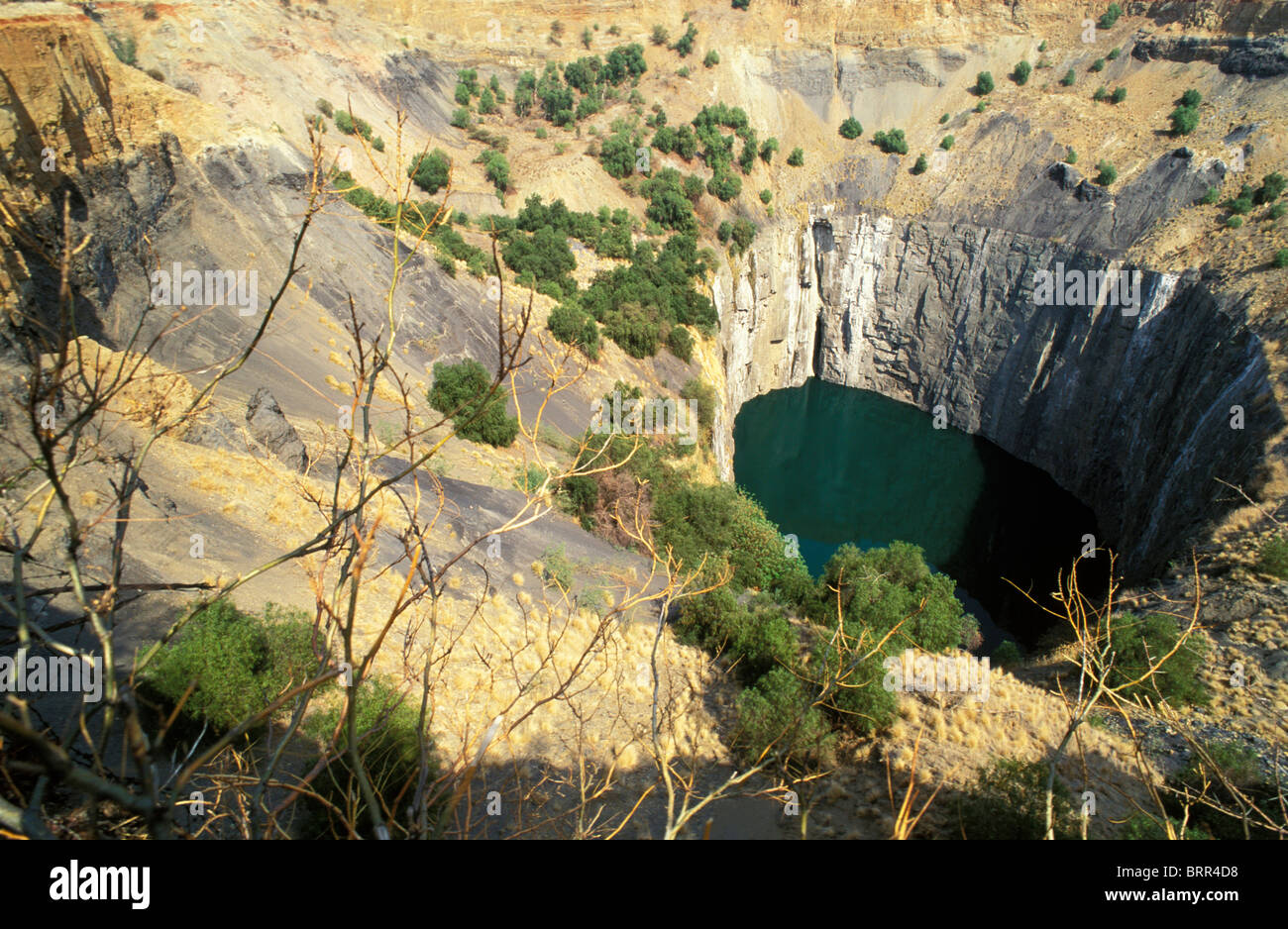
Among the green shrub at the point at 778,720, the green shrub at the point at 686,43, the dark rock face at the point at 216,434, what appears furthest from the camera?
the green shrub at the point at 686,43

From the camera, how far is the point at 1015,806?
34.1ft

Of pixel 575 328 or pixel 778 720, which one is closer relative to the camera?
pixel 778 720

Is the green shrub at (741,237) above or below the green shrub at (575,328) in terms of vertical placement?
above

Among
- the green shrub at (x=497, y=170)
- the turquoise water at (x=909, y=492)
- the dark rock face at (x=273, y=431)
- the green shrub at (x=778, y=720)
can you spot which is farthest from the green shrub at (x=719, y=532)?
the green shrub at (x=497, y=170)

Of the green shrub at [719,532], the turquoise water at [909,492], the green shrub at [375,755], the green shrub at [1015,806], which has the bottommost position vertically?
the turquoise water at [909,492]

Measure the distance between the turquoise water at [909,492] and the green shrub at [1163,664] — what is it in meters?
8.72

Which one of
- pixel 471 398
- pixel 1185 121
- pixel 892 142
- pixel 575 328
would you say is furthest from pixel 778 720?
pixel 892 142

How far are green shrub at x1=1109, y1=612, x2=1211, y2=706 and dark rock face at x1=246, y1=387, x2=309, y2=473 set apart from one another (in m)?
18.1

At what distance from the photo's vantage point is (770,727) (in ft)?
39.5

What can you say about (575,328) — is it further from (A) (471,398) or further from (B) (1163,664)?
(B) (1163,664)

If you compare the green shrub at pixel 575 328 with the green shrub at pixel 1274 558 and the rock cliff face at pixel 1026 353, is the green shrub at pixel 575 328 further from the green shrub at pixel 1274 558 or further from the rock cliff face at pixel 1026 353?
the green shrub at pixel 1274 558

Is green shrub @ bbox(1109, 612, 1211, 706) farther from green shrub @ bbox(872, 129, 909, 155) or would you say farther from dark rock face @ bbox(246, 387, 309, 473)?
green shrub @ bbox(872, 129, 909, 155)

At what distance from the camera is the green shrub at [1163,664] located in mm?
14539

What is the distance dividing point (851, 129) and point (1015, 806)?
43.4 m
